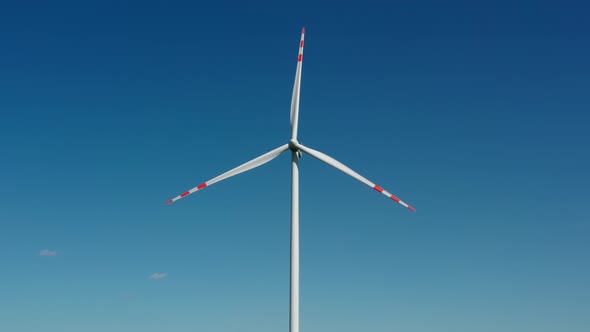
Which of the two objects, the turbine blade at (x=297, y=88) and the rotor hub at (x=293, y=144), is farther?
the turbine blade at (x=297, y=88)

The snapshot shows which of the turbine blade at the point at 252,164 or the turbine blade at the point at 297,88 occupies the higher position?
the turbine blade at the point at 297,88

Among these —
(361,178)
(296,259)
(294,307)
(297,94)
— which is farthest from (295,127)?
(294,307)

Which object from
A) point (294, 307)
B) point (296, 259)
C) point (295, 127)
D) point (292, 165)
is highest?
point (295, 127)

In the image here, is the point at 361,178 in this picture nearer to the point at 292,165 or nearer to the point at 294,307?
the point at 292,165

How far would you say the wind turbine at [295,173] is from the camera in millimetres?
59438

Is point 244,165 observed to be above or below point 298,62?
below

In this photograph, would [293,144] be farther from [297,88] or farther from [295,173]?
[297,88]

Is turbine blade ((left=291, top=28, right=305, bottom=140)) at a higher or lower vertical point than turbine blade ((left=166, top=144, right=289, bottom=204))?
higher

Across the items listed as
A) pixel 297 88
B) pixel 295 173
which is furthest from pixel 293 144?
pixel 297 88

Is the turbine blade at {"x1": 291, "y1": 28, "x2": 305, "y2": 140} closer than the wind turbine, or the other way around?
the wind turbine

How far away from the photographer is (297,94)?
6700cm

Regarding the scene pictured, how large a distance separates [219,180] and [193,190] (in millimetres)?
3539

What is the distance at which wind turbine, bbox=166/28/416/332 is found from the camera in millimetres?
59438

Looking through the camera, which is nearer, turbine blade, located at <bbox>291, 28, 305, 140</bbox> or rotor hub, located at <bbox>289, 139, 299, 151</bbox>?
rotor hub, located at <bbox>289, 139, 299, 151</bbox>
